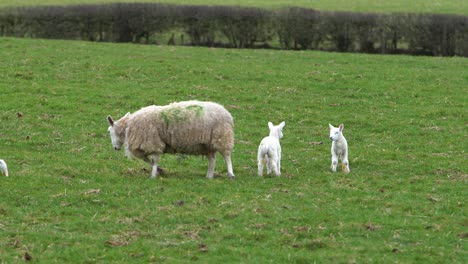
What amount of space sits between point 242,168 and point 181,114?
2.47 m

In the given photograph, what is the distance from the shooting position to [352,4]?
49375 mm

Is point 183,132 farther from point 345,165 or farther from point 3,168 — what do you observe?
point 345,165

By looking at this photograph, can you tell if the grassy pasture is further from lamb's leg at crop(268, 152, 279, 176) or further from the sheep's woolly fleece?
the sheep's woolly fleece

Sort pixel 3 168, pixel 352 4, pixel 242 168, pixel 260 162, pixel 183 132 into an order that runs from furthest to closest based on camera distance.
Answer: pixel 352 4 < pixel 242 168 < pixel 260 162 < pixel 183 132 < pixel 3 168

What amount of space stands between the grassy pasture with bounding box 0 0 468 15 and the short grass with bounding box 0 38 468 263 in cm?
1144

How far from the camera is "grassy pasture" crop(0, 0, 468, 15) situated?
1823 inches

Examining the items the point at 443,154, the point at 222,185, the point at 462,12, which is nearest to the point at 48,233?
the point at 222,185

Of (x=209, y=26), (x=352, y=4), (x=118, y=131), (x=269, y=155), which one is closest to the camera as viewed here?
(x=269, y=155)

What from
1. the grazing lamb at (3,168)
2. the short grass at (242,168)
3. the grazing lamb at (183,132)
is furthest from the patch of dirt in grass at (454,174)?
the grazing lamb at (3,168)

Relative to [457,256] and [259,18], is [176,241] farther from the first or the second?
[259,18]

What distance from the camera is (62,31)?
43.4 m

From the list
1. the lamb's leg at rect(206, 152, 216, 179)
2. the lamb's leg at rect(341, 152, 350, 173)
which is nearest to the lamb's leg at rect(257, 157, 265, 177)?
the lamb's leg at rect(206, 152, 216, 179)

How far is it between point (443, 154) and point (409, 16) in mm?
21626

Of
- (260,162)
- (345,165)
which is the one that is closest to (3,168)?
(260,162)
